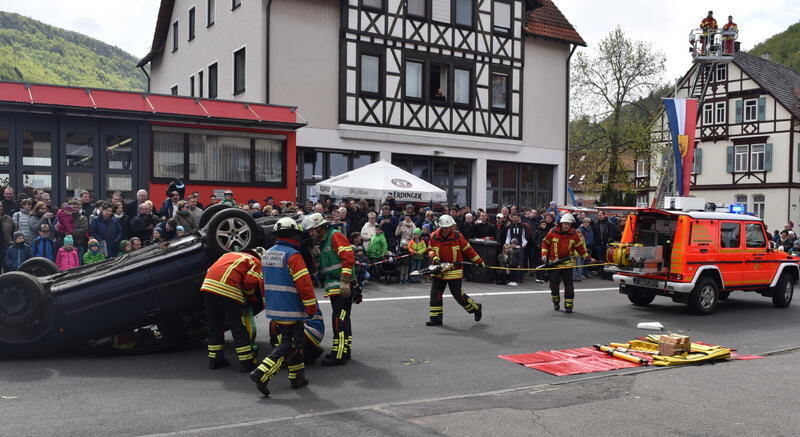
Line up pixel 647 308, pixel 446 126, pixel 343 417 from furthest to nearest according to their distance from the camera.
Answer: pixel 446 126, pixel 647 308, pixel 343 417

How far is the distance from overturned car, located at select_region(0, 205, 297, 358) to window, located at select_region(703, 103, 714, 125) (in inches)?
1947

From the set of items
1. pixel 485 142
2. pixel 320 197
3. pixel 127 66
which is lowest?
pixel 320 197

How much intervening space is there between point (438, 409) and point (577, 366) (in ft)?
8.99

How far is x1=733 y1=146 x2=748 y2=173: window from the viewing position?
160 ft

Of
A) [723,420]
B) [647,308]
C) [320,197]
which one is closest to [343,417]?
[723,420]

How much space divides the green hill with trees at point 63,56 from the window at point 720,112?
257 ft

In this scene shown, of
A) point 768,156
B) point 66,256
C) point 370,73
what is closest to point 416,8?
point 370,73

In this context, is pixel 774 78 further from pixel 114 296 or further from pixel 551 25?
pixel 114 296

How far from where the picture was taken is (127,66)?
109 m

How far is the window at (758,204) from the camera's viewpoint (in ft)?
157

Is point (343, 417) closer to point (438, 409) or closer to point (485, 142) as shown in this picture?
point (438, 409)

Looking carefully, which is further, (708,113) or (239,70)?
(708,113)

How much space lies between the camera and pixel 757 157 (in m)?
48.1

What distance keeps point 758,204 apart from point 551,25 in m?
27.2
